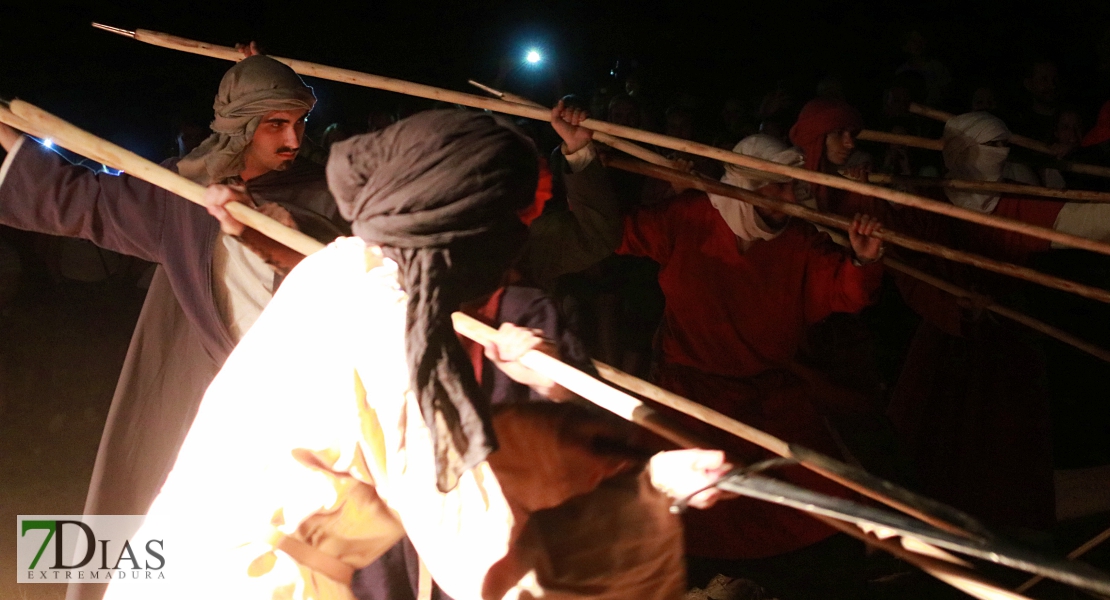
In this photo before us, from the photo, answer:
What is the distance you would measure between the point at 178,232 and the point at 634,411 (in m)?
1.32

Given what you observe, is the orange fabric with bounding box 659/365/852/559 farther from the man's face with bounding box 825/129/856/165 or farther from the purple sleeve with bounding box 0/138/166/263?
the purple sleeve with bounding box 0/138/166/263

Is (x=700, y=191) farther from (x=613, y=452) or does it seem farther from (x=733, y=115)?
(x=733, y=115)

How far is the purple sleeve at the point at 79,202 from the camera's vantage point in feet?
7.03

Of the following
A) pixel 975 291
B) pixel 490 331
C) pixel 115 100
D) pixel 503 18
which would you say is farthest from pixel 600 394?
pixel 503 18

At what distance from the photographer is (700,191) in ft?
10.6

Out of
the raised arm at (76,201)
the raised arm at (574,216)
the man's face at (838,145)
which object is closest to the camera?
the raised arm at (76,201)

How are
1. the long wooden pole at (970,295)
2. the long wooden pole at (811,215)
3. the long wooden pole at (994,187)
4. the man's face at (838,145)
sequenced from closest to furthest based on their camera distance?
the long wooden pole at (811,215) < the long wooden pole at (994,187) < the long wooden pole at (970,295) < the man's face at (838,145)

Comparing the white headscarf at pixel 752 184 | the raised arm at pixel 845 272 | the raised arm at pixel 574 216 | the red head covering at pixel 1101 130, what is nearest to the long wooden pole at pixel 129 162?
the raised arm at pixel 574 216

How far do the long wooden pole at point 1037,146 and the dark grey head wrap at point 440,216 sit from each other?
2823 mm

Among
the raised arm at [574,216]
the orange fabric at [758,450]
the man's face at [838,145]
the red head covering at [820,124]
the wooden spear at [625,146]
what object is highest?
the red head covering at [820,124]

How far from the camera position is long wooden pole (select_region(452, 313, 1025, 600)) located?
4.79ft

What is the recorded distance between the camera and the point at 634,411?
1.62 metres

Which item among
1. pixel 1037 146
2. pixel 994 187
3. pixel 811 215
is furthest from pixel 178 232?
pixel 1037 146

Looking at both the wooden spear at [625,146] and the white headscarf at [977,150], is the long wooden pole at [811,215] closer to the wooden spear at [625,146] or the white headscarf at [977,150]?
the wooden spear at [625,146]
